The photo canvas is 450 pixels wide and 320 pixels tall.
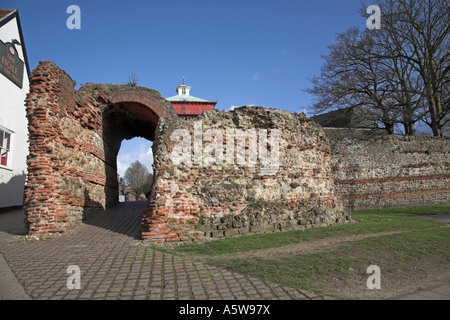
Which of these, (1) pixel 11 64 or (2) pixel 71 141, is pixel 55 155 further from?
(1) pixel 11 64

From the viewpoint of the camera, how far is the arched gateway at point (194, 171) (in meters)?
7.06

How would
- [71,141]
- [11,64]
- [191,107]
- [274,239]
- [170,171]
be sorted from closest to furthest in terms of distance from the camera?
1. [274,239]
2. [170,171]
3. [71,141]
4. [11,64]
5. [191,107]

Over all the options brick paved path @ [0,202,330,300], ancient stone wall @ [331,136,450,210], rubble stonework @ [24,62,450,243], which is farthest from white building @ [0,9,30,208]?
ancient stone wall @ [331,136,450,210]

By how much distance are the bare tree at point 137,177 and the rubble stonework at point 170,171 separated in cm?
2635

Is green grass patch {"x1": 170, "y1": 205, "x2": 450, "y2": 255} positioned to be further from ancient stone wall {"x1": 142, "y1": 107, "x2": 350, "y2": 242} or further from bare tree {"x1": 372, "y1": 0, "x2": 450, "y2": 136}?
bare tree {"x1": 372, "y1": 0, "x2": 450, "y2": 136}

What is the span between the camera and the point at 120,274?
4266mm

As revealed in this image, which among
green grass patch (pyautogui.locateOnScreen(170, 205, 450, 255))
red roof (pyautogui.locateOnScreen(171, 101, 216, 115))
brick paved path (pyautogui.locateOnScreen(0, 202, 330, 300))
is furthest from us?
red roof (pyautogui.locateOnScreen(171, 101, 216, 115))

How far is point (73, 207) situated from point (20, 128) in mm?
10779

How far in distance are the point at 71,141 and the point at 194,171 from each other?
156 inches

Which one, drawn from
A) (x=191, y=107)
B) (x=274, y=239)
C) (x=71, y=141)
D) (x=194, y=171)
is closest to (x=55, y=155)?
(x=71, y=141)

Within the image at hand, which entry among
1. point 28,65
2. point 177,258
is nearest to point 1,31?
point 28,65

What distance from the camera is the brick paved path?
358 cm
